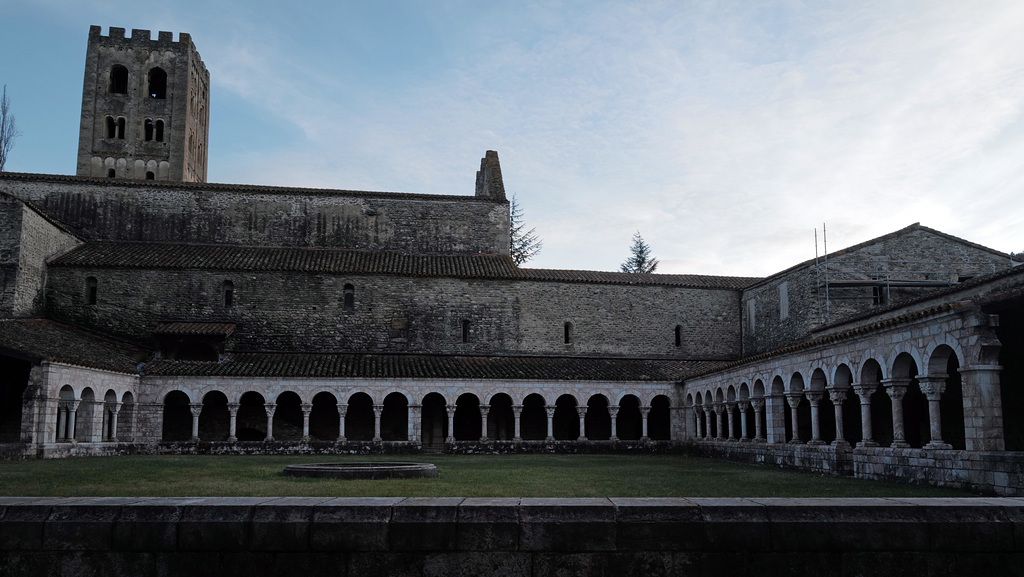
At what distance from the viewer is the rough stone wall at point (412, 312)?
3266cm

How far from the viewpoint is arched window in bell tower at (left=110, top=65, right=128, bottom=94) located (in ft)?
152

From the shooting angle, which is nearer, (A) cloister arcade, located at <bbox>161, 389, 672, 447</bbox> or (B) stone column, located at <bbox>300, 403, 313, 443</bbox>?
(B) stone column, located at <bbox>300, 403, 313, 443</bbox>

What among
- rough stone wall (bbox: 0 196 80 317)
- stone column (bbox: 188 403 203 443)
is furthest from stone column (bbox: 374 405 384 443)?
rough stone wall (bbox: 0 196 80 317)

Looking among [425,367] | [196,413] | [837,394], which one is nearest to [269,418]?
[196,413]

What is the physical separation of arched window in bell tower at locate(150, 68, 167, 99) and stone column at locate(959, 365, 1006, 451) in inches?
1741

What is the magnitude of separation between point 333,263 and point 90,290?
9.38m

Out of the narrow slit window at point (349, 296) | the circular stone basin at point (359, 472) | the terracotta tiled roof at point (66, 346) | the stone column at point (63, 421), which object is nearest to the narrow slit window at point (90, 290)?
the terracotta tiled roof at point (66, 346)

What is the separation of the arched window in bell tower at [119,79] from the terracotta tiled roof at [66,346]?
2050cm

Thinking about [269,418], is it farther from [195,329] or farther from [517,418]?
[517,418]

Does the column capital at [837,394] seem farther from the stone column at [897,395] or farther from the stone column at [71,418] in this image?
the stone column at [71,418]

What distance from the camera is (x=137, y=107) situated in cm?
4566

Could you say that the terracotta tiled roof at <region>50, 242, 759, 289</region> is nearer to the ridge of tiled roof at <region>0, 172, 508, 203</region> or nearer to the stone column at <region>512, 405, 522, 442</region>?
the ridge of tiled roof at <region>0, 172, 508, 203</region>
